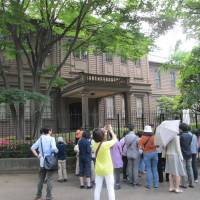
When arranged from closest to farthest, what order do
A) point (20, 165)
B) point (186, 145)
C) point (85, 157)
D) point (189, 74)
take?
point (186, 145) → point (85, 157) → point (20, 165) → point (189, 74)

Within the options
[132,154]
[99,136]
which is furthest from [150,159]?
[99,136]

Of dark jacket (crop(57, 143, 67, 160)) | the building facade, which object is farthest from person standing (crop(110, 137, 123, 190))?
the building facade

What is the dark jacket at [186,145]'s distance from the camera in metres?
11.5

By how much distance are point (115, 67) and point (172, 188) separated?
81.4 feet

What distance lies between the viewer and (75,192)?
11.1 m

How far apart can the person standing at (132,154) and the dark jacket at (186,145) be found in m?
1.42

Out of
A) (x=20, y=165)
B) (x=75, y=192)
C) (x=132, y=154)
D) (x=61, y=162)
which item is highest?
(x=132, y=154)

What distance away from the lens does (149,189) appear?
37.0 ft

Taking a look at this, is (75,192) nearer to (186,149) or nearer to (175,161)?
(175,161)

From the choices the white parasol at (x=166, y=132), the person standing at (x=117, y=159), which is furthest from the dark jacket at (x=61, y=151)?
the white parasol at (x=166, y=132)

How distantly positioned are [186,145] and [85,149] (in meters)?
3.09

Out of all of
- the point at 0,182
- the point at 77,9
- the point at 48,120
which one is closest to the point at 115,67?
the point at 48,120

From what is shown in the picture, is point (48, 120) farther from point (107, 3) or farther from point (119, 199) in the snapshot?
point (119, 199)

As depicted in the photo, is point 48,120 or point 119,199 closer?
point 119,199
